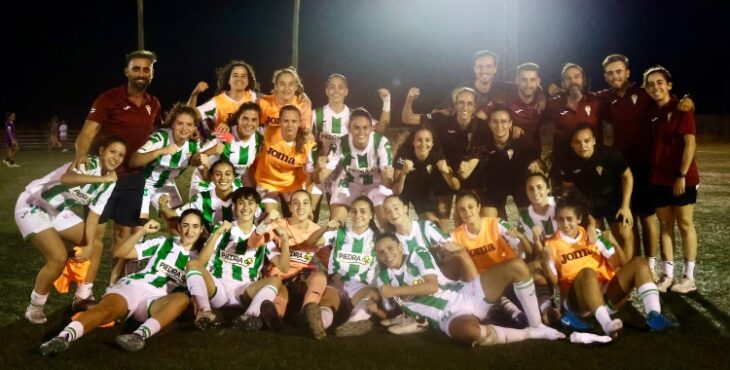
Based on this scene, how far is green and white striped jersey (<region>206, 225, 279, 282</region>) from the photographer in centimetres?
490

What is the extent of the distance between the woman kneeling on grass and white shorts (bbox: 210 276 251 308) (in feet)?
0.90

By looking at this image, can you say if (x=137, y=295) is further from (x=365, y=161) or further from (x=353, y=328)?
(x=365, y=161)

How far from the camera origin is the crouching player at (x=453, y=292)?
13.6 ft

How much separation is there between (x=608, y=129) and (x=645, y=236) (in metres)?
1.12

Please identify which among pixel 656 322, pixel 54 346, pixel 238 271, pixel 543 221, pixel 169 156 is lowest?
pixel 54 346

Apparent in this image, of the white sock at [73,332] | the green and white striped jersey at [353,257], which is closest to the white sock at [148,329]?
the white sock at [73,332]

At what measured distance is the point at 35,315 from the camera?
183 inches

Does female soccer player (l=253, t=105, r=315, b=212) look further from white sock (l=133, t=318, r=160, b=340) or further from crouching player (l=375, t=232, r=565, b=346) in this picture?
white sock (l=133, t=318, r=160, b=340)

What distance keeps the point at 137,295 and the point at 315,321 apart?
51.6 inches

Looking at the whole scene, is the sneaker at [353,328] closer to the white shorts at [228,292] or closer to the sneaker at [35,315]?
the white shorts at [228,292]

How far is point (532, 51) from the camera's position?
2296 inches

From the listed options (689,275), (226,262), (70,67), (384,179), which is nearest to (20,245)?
(226,262)

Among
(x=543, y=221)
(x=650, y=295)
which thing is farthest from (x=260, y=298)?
(x=650, y=295)

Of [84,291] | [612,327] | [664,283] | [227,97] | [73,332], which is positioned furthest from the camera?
[227,97]
